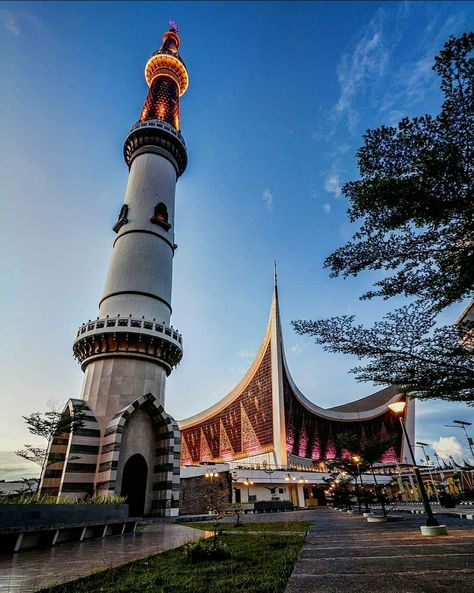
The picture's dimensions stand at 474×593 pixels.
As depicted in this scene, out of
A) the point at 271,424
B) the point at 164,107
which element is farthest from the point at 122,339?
the point at 271,424

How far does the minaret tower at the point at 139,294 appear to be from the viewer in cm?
1634

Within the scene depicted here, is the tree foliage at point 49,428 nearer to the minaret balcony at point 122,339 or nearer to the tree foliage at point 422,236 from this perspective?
the minaret balcony at point 122,339

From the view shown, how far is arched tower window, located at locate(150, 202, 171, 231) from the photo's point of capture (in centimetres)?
1998

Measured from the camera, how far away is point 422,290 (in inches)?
285

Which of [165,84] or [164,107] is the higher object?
[165,84]

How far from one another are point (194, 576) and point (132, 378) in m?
A: 13.2

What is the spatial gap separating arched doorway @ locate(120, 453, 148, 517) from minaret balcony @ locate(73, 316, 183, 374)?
472cm

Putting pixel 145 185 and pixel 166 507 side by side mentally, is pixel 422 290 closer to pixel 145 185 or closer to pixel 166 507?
pixel 166 507

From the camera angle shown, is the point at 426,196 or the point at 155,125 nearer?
the point at 426,196

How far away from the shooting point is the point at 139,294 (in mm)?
17750

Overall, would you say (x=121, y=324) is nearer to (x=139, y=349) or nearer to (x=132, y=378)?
(x=139, y=349)

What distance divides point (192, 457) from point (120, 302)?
46.4m

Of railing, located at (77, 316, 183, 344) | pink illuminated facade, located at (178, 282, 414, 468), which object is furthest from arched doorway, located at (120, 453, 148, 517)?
pink illuminated facade, located at (178, 282, 414, 468)

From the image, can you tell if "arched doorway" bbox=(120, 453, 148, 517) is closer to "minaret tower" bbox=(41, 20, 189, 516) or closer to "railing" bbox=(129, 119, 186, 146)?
"minaret tower" bbox=(41, 20, 189, 516)
